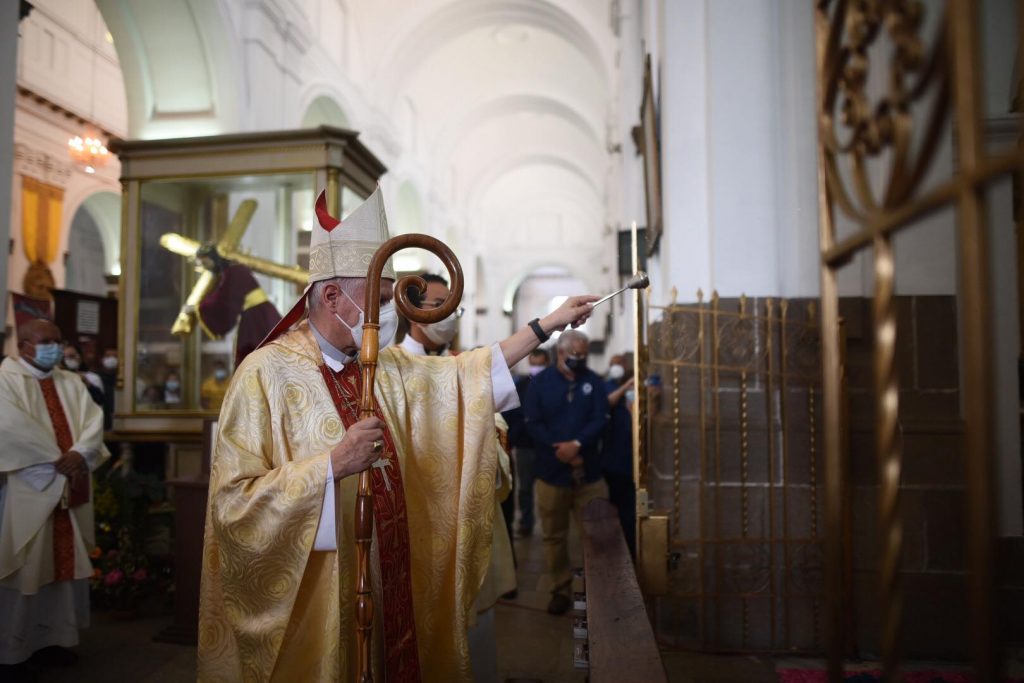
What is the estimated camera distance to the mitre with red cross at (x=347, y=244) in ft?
7.27

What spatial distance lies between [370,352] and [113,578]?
140 inches

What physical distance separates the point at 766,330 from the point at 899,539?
2.89 metres

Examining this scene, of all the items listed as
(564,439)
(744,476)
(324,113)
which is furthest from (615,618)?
(324,113)

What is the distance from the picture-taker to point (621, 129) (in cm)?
966

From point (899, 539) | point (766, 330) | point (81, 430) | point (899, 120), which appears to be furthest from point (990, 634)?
point (81, 430)

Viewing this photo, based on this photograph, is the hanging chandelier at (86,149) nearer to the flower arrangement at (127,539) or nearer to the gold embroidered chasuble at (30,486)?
the flower arrangement at (127,539)

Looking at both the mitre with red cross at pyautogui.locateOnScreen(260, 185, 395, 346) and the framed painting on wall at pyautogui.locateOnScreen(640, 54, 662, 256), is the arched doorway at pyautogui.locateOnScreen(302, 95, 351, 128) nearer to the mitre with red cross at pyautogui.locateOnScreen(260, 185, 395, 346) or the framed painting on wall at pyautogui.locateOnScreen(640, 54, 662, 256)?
the framed painting on wall at pyautogui.locateOnScreen(640, 54, 662, 256)

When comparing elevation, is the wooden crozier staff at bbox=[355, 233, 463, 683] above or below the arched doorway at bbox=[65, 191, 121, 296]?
below

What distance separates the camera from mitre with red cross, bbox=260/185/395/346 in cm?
221

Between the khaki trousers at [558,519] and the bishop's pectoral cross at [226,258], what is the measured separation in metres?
2.88

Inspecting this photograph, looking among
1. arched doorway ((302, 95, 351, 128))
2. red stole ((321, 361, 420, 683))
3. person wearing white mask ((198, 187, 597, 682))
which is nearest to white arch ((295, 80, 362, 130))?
arched doorway ((302, 95, 351, 128))

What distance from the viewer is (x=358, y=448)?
1859mm

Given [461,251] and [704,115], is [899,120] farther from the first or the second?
[461,251]

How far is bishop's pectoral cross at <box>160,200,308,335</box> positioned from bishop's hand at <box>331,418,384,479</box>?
449 centimetres
